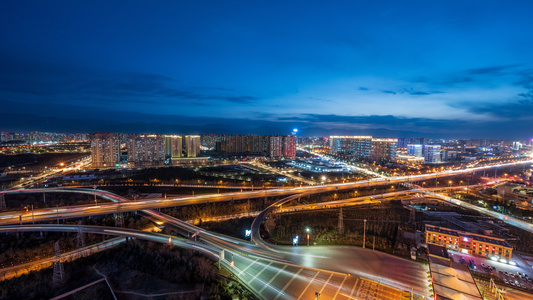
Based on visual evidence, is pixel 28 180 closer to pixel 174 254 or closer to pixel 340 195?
pixel 174 254

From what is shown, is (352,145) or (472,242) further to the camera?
(352,145)

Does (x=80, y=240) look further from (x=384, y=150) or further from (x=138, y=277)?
(x=384, y=150)

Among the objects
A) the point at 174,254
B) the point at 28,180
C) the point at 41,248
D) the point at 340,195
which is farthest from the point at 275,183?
the point at 28,180

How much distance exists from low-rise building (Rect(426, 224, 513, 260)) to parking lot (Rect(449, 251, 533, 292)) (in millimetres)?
341

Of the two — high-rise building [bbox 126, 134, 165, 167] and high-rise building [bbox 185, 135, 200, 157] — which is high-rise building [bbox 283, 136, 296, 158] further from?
high-rise building [bbox 126, 134, 165, 167]

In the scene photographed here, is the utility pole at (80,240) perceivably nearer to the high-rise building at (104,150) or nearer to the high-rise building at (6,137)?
the high-rise building at (104,150)

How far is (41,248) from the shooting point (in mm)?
10727

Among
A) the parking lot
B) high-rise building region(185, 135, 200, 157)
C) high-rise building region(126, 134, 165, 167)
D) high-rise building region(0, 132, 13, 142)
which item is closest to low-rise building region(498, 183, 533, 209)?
the parking lot

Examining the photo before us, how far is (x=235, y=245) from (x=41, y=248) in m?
8.22

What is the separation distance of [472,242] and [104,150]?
4069cm

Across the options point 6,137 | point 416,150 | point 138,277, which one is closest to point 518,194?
point 138,277

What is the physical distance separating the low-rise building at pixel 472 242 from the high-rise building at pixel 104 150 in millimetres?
38027

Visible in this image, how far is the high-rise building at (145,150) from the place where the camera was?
36875 millimetres

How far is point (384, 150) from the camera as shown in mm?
44719
